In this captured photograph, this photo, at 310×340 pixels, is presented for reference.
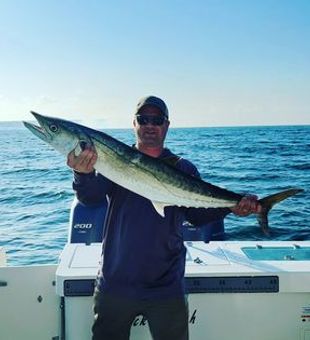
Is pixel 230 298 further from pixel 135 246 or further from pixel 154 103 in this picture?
pixel 154 103

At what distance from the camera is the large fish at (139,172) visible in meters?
3.04

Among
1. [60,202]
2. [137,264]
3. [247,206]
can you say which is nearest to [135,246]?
[137,264]

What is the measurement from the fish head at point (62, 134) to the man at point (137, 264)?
0.80 feet

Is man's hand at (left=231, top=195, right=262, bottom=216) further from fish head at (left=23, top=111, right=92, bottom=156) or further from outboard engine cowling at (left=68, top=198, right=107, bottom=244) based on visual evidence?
outboard engine cowling at (left=68, top=198, right=107, bottom=244)

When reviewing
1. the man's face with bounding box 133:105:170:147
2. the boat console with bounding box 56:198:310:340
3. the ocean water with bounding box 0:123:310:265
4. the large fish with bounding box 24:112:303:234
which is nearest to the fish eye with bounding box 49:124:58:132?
the large fish with bounding box 24:112:303:234

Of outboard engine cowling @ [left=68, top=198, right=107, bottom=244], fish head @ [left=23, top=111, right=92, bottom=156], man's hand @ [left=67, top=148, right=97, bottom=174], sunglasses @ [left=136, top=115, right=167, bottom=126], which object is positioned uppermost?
sunglasses @ [left=136, top=115, right=167, bottom=126]

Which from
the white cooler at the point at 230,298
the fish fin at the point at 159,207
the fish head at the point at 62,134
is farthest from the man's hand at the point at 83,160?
the white cooler at the point at 230,298

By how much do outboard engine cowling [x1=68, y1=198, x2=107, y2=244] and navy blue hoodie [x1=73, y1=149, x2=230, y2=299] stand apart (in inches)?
109

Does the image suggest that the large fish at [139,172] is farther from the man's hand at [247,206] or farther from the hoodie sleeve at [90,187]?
the hoodie sleeve at [90,187]

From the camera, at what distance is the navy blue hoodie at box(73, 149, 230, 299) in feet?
10.8

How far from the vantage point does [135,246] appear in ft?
10.9

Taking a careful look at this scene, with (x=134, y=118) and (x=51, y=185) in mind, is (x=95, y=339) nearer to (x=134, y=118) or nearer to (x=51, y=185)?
(x=134, y=118)

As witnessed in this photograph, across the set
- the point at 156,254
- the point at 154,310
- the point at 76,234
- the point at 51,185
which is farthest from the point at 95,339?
the point at 51,185

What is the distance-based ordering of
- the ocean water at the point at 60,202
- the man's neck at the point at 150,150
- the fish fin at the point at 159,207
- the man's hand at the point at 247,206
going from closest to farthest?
the fish fin at the point at 159,207, the man's hand at the point at 247,206, the man's neck at the point at 150,150, the ocean water at the point at 60,202
